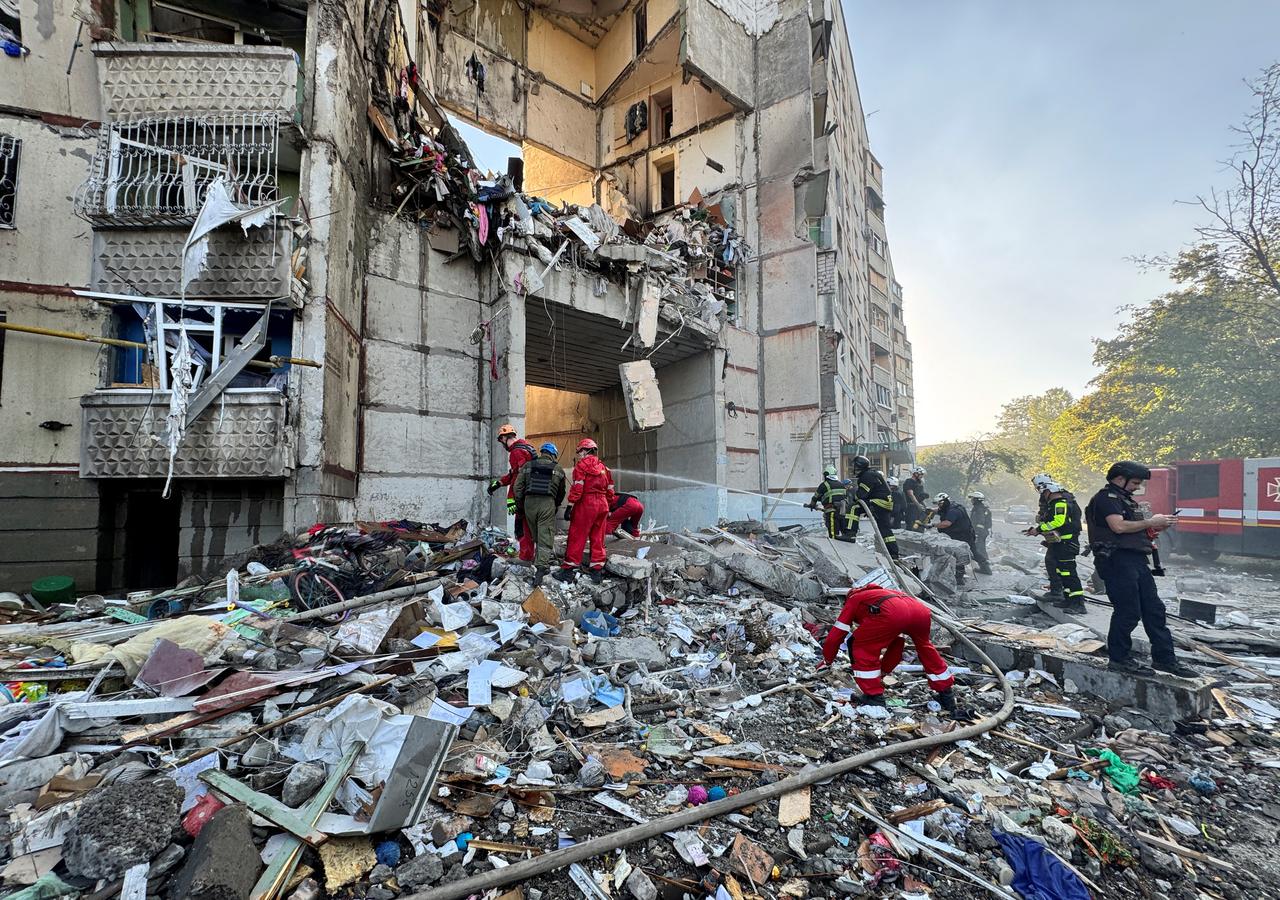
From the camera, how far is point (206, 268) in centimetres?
678

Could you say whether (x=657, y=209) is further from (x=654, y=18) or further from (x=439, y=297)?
(x=439, y=297)

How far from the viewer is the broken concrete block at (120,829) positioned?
2.01m

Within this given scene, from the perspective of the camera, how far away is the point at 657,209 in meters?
17.0

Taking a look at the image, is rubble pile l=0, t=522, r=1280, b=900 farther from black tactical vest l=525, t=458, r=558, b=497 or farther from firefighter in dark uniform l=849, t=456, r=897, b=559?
firefighter in dark uniform l=849, t=456, r=897, b=559

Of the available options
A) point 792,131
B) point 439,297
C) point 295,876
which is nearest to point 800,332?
point 792,131

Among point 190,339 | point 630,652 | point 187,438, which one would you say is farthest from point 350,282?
point 630,652

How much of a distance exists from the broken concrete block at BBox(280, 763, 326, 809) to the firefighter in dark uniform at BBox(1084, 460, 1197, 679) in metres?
5.92

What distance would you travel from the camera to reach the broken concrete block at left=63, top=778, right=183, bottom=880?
2014mm

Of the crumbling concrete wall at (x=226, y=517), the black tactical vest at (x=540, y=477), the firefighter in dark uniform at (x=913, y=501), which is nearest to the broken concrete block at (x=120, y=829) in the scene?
the black tactical vest at (x=540, y=477)

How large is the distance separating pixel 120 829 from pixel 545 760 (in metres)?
1.90

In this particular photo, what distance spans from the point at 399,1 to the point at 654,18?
9105 millimetres

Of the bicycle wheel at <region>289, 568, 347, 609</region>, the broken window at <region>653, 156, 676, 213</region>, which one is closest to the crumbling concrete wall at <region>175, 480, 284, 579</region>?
the bicycle wheel at <region>289, 568, 347, 609</region>

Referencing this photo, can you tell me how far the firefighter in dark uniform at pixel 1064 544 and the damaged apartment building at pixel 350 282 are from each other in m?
6.74

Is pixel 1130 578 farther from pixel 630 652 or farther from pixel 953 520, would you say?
pixel 953 520
